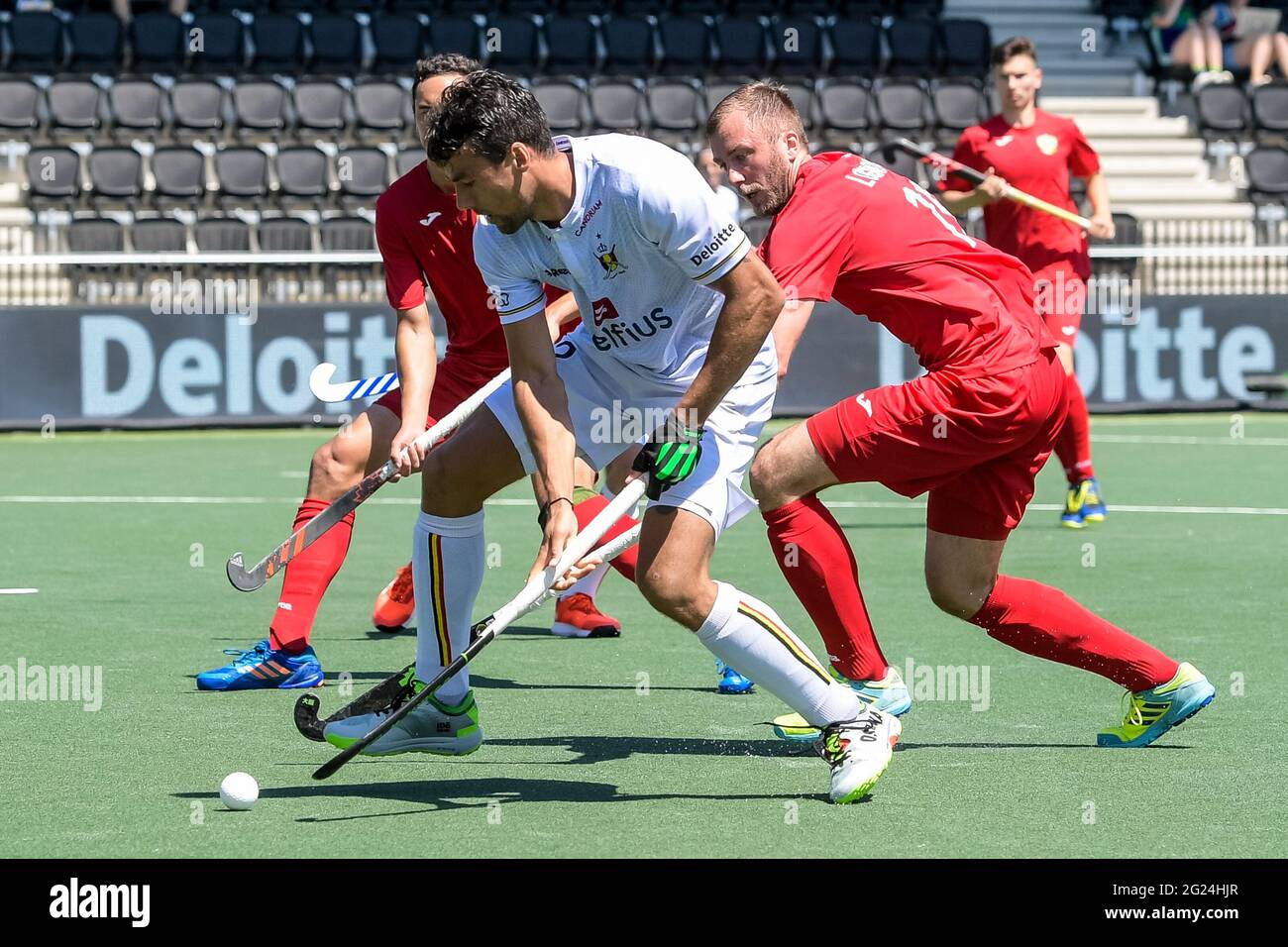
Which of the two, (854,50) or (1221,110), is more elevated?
(854,50)

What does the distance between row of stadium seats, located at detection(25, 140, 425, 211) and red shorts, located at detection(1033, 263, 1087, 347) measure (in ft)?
28.8

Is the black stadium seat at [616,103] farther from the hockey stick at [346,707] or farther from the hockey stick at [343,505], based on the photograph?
the hockey stick at [346,707]

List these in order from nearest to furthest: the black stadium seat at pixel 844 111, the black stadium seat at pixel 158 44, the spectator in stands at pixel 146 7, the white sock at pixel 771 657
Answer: the white sock at pixel 771 657 < the black stadium seat at pixel 844 111 < the black stadium seat at pixel 158 44 < the spectator in stands at pixel 146 7

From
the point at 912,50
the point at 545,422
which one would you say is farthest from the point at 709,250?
the point at 912,50

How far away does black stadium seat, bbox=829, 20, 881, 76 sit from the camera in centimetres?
2036

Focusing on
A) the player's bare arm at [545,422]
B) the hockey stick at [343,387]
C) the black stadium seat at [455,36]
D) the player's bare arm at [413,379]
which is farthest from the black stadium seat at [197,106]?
the player's bare arm at [545,422]

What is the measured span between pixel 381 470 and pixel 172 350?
9507mm

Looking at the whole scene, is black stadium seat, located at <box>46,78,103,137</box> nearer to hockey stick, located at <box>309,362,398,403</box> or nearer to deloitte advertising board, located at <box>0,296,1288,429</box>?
deloitte advertising board, located at <box>0,296,1288,429</box>

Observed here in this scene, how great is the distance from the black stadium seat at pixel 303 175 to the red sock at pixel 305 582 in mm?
11600

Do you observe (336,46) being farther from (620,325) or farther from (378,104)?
(620,325)

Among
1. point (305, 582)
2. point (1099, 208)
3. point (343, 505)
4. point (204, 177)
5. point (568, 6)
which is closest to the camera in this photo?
point (343, 505)

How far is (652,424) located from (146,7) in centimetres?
1667

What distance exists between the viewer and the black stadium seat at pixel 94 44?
1908 cm

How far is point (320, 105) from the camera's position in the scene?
18484 mm
